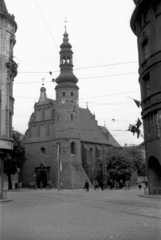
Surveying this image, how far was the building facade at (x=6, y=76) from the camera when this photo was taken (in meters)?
24.3

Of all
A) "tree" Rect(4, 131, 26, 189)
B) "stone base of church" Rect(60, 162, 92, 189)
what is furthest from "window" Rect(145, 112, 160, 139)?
"stone base of church" Rect(60, 162, 92, 189)

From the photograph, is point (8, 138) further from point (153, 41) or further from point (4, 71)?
point (153, 41)

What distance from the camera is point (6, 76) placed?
1000 inches

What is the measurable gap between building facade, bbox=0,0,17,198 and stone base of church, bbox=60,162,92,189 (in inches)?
1140

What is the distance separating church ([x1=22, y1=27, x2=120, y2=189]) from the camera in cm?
5569

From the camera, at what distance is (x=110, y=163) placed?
50625mm

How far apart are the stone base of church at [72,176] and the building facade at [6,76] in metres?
29.0

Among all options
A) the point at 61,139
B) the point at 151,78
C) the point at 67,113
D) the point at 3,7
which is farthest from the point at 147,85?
the point at 61,139

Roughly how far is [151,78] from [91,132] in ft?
145

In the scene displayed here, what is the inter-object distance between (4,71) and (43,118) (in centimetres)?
3575

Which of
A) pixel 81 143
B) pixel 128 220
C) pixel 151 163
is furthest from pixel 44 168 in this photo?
pixel 128 220

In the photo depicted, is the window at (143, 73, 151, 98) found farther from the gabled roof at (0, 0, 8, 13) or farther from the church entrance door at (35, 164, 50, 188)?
the church entrance door at (35, 164, 50, 188)

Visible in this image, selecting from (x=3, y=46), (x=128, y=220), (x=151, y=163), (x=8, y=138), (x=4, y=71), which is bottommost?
(x=128, y=220)

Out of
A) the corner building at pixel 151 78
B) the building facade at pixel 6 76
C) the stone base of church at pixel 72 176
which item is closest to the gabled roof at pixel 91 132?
the stone base of church at pixel 72 176
